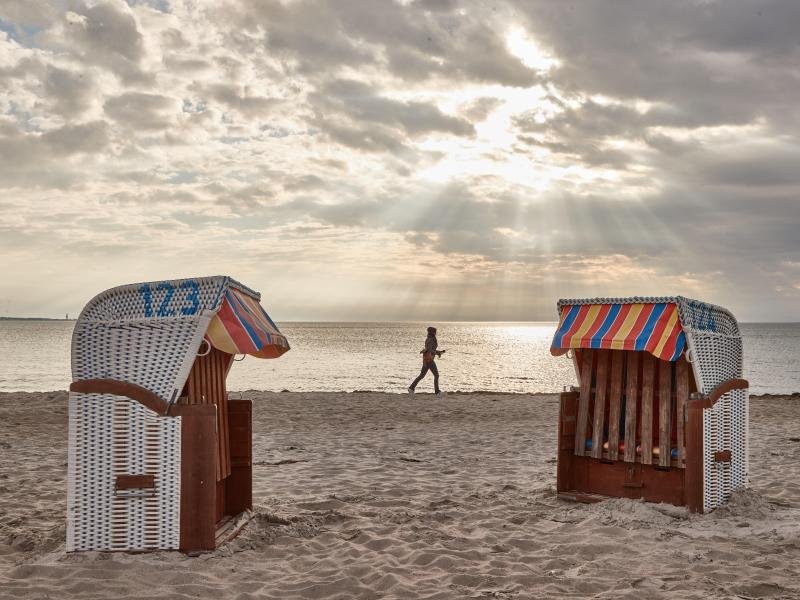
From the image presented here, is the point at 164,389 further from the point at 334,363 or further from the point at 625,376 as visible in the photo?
the point at 334,363

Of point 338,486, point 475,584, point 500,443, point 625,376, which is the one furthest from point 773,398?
point 475,584

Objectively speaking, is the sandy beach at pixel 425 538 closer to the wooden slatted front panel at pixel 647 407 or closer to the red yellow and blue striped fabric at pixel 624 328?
the wooden slatted front panel at pixel 647 407

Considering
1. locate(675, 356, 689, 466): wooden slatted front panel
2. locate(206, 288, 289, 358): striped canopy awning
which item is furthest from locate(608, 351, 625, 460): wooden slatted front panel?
locate(206, 288, 289, 358): striped canopy awning

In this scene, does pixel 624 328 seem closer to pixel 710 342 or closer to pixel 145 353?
pixel 710 342

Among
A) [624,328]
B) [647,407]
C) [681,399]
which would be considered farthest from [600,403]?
[624,328]

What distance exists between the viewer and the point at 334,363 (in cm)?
4900

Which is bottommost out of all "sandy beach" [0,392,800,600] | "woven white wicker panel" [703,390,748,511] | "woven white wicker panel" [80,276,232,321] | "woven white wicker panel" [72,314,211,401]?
"sandy beach" [0,392,800,600]

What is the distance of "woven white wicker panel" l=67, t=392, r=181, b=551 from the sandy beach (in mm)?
164

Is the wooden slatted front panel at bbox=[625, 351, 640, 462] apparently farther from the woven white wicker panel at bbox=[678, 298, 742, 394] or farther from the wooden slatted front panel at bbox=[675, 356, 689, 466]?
the woven white wicker panel at bbox=[678, 298, 742, 394]

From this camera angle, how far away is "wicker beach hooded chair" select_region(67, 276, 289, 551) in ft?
15.8

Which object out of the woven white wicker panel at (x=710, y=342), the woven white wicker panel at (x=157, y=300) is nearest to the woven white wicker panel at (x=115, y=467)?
the woven white wicker panel at (x=157, y=300)

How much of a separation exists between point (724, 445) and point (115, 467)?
5.27m

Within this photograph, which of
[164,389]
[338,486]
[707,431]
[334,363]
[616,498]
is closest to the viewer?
[164,389]

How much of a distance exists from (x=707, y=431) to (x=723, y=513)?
0.77m
